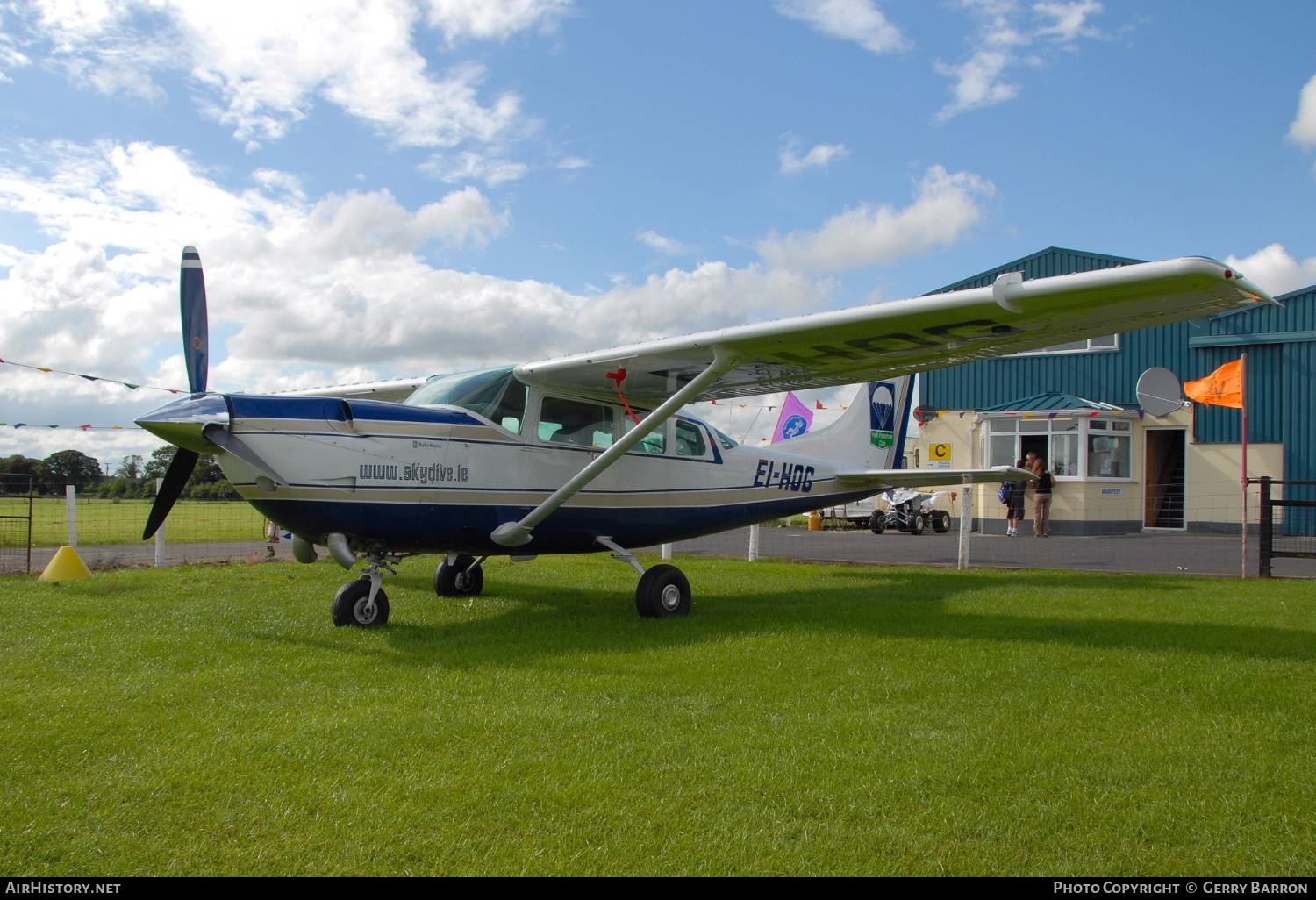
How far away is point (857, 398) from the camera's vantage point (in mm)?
12188

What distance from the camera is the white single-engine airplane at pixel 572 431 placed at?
20.3 feet

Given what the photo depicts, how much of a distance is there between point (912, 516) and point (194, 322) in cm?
1828

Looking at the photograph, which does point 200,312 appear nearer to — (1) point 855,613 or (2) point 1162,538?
(1) point 855,613

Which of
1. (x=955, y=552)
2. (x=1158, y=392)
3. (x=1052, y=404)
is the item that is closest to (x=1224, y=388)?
(x=955, y=552)

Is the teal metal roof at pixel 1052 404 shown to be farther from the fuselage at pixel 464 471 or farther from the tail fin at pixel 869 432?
the fuselage at pixel 464 471

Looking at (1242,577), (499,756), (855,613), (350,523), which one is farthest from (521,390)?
(1242,577)

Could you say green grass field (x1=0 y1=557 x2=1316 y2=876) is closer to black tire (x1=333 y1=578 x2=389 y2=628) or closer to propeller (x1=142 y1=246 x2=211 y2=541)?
black tire (x1=333 y1=578 x2=389 y2=628)

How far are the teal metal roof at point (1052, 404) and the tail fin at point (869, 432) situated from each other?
1037 cm

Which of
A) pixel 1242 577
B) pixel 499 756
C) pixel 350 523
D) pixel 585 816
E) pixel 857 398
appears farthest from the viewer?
pixel 857 398

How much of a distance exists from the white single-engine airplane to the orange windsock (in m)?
5.95

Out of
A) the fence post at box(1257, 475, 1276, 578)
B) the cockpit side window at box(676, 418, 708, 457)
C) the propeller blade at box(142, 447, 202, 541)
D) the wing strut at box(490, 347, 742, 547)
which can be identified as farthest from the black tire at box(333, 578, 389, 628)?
the fence post at box(1257, 475, 1276, 578)

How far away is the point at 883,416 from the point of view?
12359mm

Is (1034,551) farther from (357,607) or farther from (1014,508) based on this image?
(357,607)

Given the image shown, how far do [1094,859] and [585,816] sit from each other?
177 centimetres
